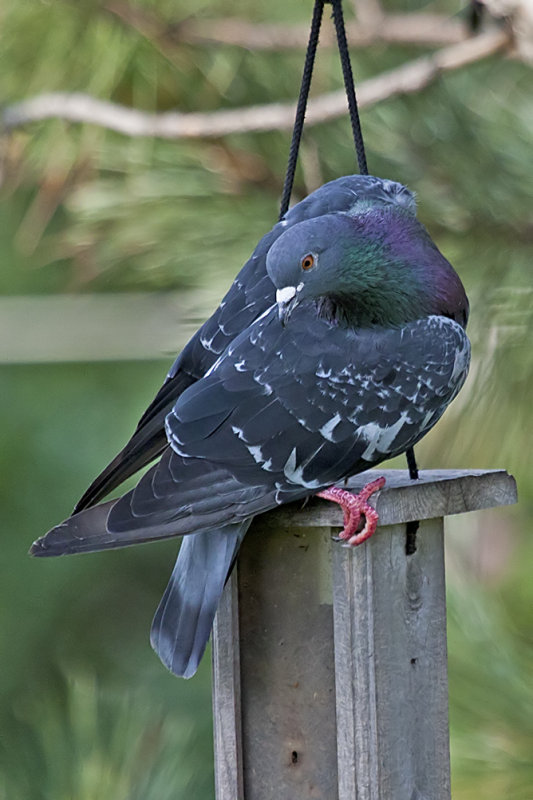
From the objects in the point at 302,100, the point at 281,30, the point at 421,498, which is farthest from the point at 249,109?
the point at 421,498

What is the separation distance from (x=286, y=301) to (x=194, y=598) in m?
0.35

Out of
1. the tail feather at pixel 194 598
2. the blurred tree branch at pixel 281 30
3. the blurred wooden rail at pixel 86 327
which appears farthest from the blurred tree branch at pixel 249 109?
the tail feather at pixel 194 598

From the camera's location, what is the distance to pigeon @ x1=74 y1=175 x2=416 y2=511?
130cm

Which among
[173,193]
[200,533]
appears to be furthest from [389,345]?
[173,193]

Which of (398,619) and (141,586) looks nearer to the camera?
(398,619)

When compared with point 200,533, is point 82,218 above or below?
above

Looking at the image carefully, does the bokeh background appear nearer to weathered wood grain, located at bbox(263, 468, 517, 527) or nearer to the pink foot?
weathered wood grain, located at bbox(263, 468, 517, 527)

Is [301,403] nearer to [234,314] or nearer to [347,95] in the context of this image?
[234,314]

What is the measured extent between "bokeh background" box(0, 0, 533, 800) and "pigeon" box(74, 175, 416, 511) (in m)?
0.32

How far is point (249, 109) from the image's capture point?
5.53 feet

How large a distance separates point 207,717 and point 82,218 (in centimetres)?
122

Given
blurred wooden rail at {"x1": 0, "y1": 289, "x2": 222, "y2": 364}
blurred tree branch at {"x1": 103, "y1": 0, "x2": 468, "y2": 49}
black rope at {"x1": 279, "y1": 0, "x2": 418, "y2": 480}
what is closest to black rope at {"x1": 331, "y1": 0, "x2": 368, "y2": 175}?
black rope at {"x1": 279, "y1": 0, "x2": 418, "y2": 480}

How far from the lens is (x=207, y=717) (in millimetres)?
2555

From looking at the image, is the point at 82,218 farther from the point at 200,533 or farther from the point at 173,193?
the point at 200,533
